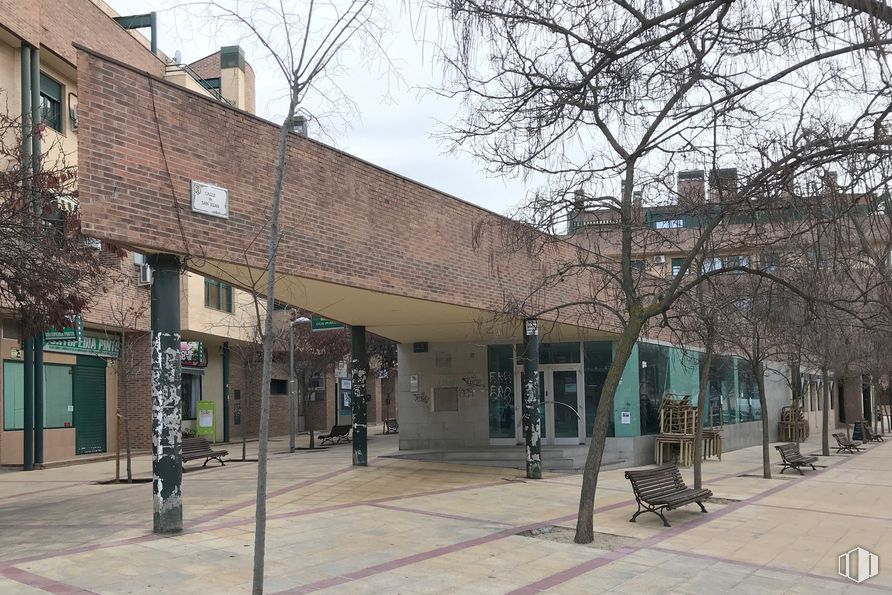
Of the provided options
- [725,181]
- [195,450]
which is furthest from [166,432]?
[195,450]

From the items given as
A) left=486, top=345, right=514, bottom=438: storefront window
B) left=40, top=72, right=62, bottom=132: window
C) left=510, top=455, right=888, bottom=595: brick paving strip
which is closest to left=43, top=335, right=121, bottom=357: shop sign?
left=40, top=72, right=62, bottom=132: window

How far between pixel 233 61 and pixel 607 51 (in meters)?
29.1

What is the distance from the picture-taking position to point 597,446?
9.31 m

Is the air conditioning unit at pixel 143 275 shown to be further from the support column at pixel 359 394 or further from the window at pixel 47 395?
the support column at pixel 359 394

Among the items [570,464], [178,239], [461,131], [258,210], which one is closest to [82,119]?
[178,239]

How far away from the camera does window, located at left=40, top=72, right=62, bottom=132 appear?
758 inches

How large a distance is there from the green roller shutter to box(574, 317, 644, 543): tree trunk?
1828 cm

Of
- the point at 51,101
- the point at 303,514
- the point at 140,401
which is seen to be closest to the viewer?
the point at 303,514

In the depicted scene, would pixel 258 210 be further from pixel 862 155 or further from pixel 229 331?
pixel 229 331

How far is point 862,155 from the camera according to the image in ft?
17.3

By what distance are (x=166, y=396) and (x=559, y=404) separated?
1285 centimetres

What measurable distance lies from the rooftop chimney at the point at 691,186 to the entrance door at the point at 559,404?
11.2 meters

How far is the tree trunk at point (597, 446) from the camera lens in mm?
9062

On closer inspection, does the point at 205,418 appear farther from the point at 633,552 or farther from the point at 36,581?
the point at 633,552
